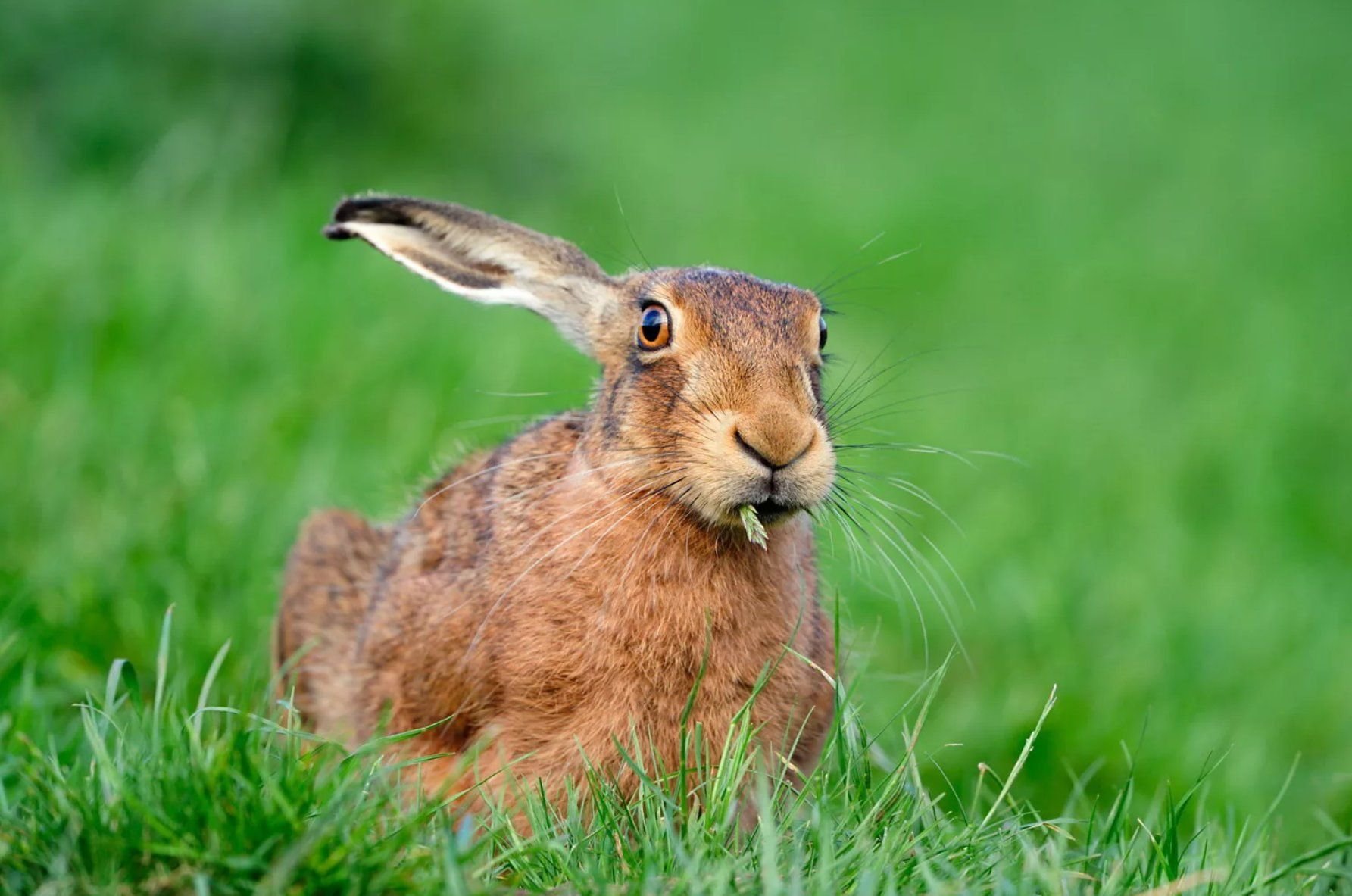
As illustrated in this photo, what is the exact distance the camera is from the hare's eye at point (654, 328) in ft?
13.5

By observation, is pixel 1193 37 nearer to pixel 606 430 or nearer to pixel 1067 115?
pixel 1067 115

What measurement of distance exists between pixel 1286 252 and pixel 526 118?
685 centimetres

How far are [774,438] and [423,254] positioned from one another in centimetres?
148

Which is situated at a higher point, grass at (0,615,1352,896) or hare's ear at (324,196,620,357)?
hare's ear at (324,196,620,357)

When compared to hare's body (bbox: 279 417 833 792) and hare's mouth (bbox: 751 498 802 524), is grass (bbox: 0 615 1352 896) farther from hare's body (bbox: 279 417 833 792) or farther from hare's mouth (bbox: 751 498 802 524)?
hare's mouth (bbox: 751 498 802 524)

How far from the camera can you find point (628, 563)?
399cm

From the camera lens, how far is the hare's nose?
11.9 ft

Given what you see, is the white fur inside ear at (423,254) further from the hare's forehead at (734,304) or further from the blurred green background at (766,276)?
the hare's forehead at (734,304)

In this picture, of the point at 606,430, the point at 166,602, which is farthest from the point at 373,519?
the point at 606,430

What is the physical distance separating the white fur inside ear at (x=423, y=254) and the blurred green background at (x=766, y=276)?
1.05 ft

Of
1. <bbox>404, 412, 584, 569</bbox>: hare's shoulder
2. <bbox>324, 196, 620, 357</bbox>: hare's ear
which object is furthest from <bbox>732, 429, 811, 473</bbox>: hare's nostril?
<bbox>324, 196, 620, 357</bbox>: hare's ear

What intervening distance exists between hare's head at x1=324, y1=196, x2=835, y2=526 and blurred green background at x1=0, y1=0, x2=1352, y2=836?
315mm

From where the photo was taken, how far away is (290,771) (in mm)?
3146

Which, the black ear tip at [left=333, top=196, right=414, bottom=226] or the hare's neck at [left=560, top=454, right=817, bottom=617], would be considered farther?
the black ear tip at [left=333, top=196, right=414, bottom=226]
